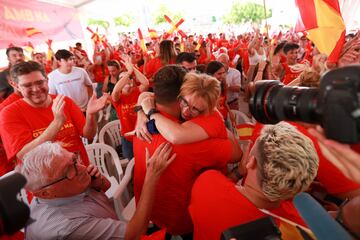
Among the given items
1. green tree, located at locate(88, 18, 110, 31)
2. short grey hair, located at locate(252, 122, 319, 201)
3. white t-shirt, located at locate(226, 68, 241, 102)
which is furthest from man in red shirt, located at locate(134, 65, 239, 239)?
green tree, located at locate(88, 18, 110, 31)

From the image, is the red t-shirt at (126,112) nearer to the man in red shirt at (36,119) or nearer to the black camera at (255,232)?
the man in red shirt at (36,119)

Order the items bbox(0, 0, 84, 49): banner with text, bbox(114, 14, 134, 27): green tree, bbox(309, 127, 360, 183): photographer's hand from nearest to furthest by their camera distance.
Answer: bbox(309, 127, 360, 183): photographer's hand < bbox(0, 0, 84, 49): banner with text < bbox(114, 14, 134, 27): green tree

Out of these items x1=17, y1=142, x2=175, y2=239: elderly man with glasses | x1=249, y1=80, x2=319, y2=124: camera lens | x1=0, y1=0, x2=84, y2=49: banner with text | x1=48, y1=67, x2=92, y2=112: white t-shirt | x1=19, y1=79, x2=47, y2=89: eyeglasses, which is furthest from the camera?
x1=0, y1=0, x2=84, y2=49: banner with text

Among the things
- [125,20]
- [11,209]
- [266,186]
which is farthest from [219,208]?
[125,20]

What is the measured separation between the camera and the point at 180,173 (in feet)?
5.33

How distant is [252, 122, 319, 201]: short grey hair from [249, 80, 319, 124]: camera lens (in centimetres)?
10

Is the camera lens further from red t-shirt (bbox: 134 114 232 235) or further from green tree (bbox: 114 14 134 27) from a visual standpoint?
green tree (bbox: 114 14 134 27)

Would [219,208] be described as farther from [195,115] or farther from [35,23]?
[35,23]

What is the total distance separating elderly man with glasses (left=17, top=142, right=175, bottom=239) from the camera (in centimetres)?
137

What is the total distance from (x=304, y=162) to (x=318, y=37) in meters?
1.66

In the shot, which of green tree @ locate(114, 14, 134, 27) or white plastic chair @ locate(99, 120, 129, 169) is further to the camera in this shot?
green tree @ locate(114, 14, 134, 27)

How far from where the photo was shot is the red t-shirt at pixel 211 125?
1.60 meters

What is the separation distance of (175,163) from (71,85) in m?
3.44

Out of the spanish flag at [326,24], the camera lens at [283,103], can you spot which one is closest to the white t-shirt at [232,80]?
the spanish flag at [326,24]
